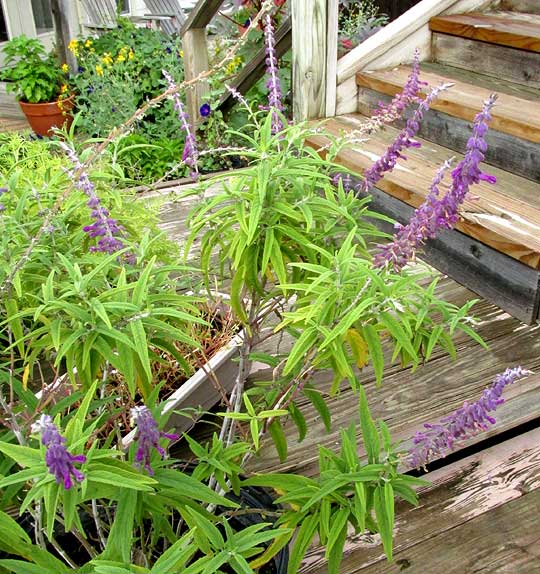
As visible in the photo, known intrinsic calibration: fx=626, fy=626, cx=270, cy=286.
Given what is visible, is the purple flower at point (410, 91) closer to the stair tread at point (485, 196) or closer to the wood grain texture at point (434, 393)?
the stair tread at point (485, 196)

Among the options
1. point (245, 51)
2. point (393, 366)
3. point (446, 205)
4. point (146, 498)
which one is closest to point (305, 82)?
point (245, 51)

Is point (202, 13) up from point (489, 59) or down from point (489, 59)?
up

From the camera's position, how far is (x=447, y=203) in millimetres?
859

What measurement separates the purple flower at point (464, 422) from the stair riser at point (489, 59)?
2.27 meters

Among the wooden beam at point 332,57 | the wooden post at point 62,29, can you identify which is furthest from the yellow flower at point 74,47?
the wooden beam at point 332,57

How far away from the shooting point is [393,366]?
2.00 m

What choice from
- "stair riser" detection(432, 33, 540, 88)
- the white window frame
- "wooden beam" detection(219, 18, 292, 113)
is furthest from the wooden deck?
the white window frame

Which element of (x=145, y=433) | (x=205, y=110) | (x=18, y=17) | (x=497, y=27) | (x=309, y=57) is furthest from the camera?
(x=18, y=17)

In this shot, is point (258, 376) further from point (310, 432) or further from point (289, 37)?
point (289, 37)

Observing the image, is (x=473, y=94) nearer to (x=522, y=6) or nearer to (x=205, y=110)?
(x=522, y=6)

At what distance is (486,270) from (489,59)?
1.34 m

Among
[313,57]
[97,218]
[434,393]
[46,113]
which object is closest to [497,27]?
[313,57]

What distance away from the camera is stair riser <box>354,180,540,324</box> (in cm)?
199

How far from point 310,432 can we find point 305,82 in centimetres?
192
